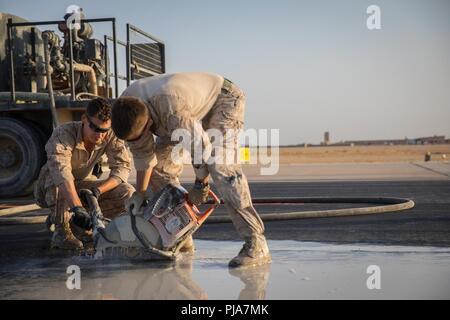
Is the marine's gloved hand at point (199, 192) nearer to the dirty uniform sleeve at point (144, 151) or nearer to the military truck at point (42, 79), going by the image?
the dirty uniform sleeve at point (144, 151)

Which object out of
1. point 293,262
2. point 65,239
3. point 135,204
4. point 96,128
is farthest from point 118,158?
point 293,262

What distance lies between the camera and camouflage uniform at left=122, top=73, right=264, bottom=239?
4016mm

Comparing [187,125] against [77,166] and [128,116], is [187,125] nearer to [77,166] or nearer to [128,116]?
[128,116]

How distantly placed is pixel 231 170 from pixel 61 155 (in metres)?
1.48

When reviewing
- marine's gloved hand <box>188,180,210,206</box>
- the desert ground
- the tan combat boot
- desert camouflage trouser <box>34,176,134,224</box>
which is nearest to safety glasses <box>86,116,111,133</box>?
desert camouflage trouser <box>34,176,134,224</box>

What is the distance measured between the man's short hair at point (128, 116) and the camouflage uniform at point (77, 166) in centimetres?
112

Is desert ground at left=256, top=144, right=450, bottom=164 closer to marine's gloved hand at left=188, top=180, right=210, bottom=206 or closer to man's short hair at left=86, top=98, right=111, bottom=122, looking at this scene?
man's short hair at left=86, top=98, right=111, bottom=122

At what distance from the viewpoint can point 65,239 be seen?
17.2 ft

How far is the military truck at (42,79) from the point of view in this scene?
9.16 meters

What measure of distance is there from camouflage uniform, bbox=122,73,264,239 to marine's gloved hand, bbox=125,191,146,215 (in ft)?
0.66

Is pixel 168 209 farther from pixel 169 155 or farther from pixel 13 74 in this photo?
pixel 13 74

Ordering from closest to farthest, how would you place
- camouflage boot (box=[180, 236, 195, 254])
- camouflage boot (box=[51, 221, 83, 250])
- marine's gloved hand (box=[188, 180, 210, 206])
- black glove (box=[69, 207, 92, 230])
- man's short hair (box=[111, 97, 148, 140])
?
man's short hair (box=[111, 97, 148, 140]) → marine's gloved hand (box=[188, 180, 210, 206]) → black glove (box=[69, 207, 92, 230]) → camouflage boot (box=[180, 236, 195, 254]) → camouflage boot (box=[51, 221, 83, 250])

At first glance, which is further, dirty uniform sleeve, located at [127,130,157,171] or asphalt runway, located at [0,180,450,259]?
asphalt runway, located at [0,180,450,259]
